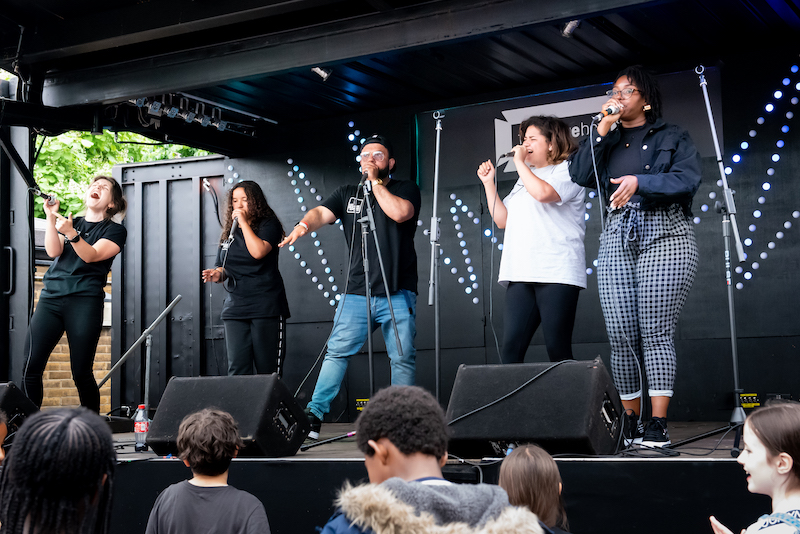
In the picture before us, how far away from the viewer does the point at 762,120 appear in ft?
16.5

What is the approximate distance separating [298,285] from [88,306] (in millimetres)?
2239

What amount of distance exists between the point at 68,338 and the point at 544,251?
2664 mm

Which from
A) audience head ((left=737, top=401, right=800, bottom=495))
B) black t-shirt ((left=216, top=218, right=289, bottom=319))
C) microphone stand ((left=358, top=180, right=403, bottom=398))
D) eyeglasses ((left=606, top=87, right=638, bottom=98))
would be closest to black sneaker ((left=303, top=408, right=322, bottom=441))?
microphone stand ((left=358, top=180, right=403, bottom=398))

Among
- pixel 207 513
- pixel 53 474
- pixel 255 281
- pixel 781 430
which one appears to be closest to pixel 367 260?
pixel 255 281

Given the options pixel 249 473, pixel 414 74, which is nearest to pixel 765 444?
pixel 249 473

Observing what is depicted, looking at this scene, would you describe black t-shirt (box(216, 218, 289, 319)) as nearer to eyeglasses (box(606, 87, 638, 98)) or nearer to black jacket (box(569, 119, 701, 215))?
black jacket (box(569, 119, 701, 215))

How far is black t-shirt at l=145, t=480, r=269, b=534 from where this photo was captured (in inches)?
92.6

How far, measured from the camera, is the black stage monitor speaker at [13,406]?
3.86 m

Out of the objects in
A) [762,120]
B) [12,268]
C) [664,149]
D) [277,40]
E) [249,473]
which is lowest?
[249,473]

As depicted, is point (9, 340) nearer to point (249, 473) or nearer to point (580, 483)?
point (249, 473)

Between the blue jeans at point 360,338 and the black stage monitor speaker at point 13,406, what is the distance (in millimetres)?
1450

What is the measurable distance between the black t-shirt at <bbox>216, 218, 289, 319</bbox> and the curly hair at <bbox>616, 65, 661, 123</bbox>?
7.26 feet

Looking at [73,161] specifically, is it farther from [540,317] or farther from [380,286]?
[540,317]

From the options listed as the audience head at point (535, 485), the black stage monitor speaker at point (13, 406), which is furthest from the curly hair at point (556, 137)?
the black stage monitor speaker at point (13, 406)
